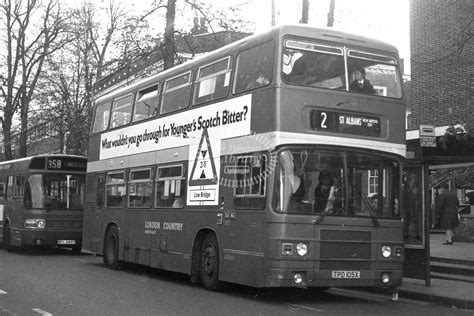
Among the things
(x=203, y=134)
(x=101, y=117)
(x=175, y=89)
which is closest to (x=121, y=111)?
(x=101, y=117)

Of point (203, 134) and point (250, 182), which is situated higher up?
point (203, 134)

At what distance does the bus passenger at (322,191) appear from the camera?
9188mm

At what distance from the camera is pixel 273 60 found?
938 cm

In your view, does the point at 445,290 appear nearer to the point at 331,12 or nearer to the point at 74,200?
the point at 331,12

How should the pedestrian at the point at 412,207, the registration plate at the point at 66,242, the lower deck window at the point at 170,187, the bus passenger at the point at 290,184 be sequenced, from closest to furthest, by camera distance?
1. the bus passenger at the point at 290,184
2. the pedestrian at the point at 412,207
3. the lower deck window at the point at 170,187
4. the registration plate at the point at 66,242

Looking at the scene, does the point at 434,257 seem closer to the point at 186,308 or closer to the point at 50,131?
the point at 186,308

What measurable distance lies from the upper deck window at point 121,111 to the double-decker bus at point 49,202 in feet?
12.7

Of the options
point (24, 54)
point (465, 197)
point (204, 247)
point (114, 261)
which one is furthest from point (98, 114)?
point (24, 54)

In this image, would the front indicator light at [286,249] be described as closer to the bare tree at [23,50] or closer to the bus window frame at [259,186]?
the bus window frame at [259,186]

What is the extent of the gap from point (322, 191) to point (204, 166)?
2.65 meters

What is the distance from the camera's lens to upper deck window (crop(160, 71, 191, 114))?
12117mm

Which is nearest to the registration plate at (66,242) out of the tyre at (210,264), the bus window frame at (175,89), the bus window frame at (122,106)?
the bus window frame at (122,106)

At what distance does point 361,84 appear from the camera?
9.76 meters

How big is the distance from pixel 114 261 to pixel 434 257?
7.45 metres
